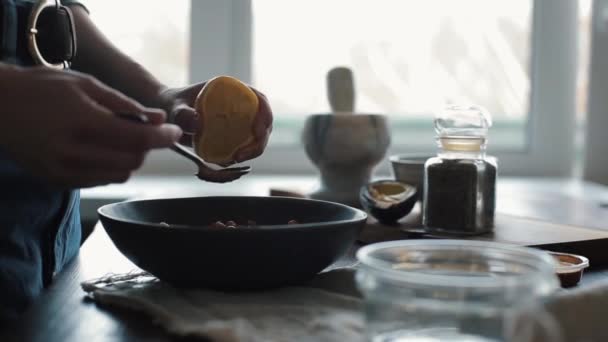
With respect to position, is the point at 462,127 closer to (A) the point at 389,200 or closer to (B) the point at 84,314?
(A) the point at 389,200

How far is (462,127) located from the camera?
37.3 inches

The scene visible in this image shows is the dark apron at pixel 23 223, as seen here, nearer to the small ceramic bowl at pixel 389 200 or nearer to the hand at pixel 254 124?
the hand at pixel 254 124

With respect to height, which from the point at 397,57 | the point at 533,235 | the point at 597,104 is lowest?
the point at 533,235

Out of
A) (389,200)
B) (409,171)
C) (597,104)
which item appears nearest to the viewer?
(389,200)

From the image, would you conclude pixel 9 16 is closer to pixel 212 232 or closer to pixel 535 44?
pixel 212 232

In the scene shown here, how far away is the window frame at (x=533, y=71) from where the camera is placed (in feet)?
6.30

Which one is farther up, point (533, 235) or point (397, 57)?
point (397, 57)

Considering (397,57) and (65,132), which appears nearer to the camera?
(65,132)

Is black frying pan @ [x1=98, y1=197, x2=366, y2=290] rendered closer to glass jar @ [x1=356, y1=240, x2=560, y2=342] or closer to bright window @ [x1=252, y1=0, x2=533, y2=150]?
glass jar @ [x1=356, y1=240, x2=560, y2=342]

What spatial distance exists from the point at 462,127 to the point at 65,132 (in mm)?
566

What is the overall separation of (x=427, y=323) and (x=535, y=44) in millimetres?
1604

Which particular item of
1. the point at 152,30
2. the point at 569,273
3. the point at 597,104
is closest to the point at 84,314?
the point at 569,273

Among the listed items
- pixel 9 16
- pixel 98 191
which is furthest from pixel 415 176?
pixel 98 191

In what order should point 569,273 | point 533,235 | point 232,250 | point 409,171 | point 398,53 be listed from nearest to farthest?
point 232,250
point 569,273
point 533,235
point 409,171
point 398,53
